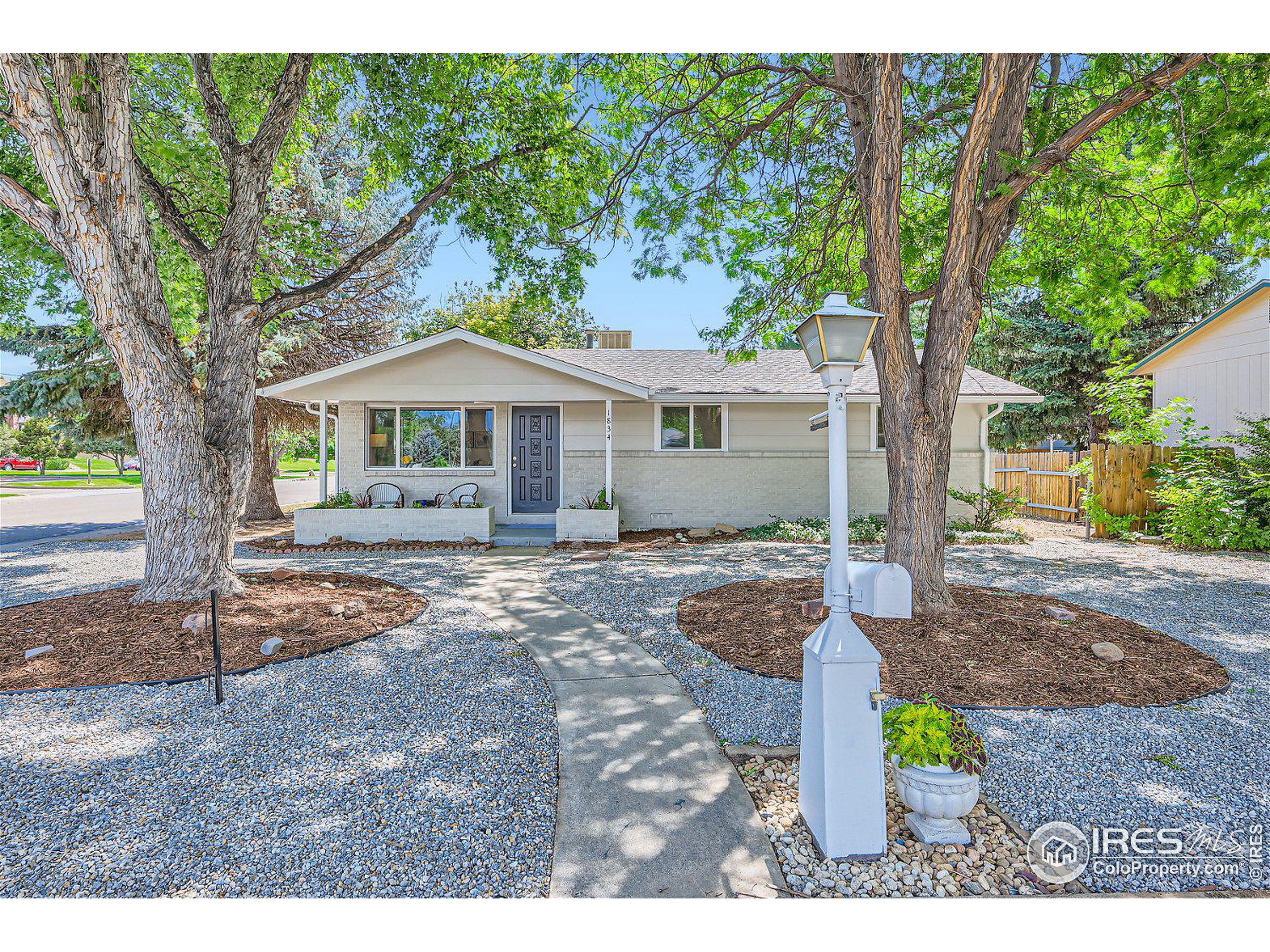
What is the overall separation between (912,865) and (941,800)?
0.27 m

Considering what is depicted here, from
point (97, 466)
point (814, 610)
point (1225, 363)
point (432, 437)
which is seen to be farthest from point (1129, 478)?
point (97, 466)

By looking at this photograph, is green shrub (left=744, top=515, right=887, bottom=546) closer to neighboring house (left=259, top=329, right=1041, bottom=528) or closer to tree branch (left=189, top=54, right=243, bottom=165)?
neighboring house (left=259, top=329, right=1041, bottom=528)

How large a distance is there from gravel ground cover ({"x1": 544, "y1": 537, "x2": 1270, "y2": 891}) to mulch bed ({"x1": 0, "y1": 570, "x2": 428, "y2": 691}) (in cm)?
233

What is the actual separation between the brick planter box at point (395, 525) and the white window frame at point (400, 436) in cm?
137

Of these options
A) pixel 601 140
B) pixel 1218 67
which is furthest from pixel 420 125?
pixel 1218 67

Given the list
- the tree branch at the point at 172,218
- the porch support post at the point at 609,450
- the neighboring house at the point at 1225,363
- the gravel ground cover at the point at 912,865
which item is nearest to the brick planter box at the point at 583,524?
the porch support post at the point at 609,450

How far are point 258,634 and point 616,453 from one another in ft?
25.3

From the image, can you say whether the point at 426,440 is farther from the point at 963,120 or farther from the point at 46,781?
the point at 963,120

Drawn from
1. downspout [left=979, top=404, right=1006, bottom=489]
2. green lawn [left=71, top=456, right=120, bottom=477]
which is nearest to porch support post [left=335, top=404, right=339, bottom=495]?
downspout [left=979, top=404, right=1006, bottom=489]

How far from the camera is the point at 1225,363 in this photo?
12211mm

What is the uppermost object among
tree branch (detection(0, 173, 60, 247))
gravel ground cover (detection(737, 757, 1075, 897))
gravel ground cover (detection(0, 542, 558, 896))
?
tree branch (detection(0, 173, 60, 247))

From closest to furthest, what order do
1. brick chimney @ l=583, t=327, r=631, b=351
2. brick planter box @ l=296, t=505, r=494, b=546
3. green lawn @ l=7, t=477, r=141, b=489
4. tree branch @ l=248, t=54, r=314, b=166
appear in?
tree branch @ l=248, t=54, r=314, b=166
brick planter box @ l=296, t=505, r=494, b=546
brick chimney @ l=583, t=327, r=631, b=351
green lawn @ l=7, t=477, r=141, b=489

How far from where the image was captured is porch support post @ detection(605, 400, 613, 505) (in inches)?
422

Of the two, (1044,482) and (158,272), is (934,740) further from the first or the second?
(1044,482)
